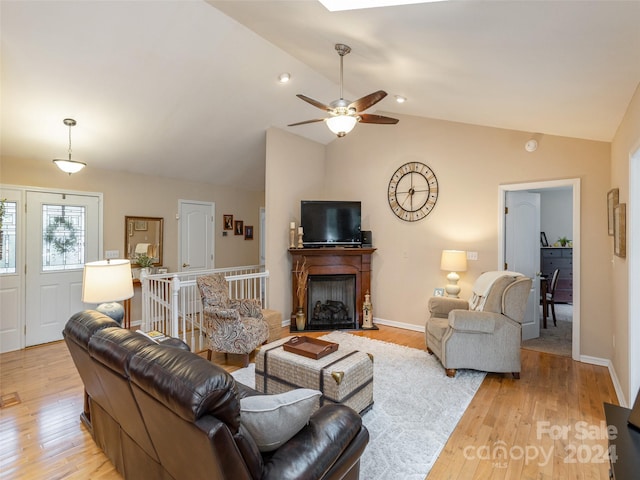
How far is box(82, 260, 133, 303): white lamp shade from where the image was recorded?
2541 mm

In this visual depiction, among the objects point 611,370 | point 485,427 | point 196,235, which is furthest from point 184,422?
point 196,235

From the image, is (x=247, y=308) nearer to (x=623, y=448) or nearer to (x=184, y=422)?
(x=184, y=422)

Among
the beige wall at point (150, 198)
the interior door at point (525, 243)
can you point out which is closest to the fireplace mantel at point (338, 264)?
the interior door at point (525, 243)

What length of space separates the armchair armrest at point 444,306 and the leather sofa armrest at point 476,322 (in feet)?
2.20

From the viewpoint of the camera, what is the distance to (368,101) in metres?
2.82

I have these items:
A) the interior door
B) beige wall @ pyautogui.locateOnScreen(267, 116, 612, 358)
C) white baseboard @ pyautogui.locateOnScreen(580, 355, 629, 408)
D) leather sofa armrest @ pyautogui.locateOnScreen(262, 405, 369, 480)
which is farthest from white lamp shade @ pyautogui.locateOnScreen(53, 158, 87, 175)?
white baseboard @ pyautogui.locateOnScreen(580, 355, 629, 408)

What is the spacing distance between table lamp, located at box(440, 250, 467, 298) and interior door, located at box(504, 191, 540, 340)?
603 mm

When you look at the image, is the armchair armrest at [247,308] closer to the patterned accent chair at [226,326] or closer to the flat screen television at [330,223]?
the patterned accent chair at [226,326]

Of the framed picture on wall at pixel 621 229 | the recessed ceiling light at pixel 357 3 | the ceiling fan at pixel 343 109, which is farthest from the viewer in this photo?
the ceiling fan at pixel 343 109

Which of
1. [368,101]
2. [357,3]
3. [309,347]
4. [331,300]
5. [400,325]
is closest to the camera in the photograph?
[357,3]

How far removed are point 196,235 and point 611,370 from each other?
630 centimetres

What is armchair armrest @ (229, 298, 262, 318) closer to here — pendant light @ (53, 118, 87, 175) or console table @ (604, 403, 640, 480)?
pendant light @ (53, 118, 87, 175)

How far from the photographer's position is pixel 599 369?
357 cm

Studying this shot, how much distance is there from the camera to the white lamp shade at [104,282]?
2.54 metres
